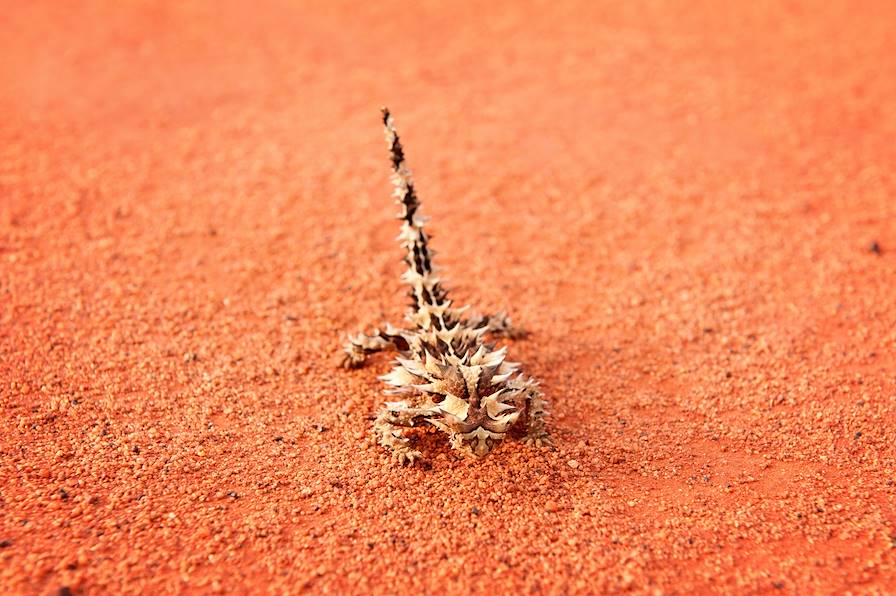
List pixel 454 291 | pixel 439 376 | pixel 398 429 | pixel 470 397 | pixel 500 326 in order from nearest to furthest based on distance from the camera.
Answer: pixel 470 397
pixel 439 376
pixel 398 429
pixel 500 326
pixel 454 291

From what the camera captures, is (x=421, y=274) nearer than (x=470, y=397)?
No

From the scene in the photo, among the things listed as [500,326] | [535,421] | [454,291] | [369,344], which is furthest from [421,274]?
[454,291]

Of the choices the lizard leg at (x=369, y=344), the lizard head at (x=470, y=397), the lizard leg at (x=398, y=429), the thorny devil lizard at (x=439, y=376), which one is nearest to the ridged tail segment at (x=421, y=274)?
the thorny devil lizard at (x=439, y=376)

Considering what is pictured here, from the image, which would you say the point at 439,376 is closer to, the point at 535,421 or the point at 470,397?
the point at 470,397

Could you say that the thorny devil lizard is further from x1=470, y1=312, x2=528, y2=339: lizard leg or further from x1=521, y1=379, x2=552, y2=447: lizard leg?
x1=470, y1=312, x2=528, y2=339: lizard leg

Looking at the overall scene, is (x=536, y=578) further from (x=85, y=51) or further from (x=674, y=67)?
(x=85, y=51)

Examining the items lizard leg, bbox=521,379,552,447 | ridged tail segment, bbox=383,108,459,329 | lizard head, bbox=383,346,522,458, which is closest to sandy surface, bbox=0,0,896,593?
lizard leg, bbox=521,379,552,447

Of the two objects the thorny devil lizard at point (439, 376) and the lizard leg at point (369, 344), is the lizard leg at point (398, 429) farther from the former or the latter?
the lizard leg at point (369, 344)
